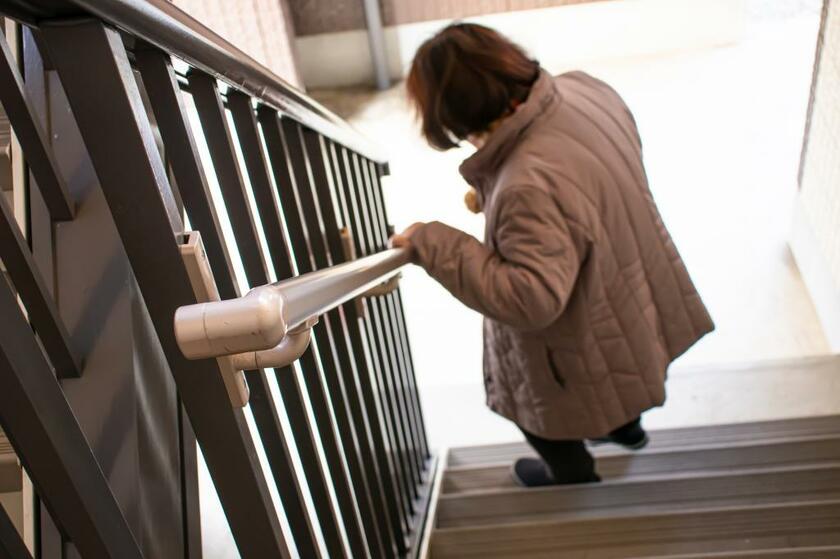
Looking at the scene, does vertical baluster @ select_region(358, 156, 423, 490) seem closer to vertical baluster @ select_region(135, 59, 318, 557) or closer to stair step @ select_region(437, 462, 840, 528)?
stair step @ select_region(437, 462, 840, 528)

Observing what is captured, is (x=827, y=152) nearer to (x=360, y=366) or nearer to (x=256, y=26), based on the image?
(x=360, y=366)

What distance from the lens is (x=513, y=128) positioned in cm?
159

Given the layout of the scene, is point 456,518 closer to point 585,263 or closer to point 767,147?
point 585,263

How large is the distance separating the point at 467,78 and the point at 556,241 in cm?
35

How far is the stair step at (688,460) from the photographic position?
2125mm

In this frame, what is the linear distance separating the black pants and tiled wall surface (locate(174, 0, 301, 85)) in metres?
1.46

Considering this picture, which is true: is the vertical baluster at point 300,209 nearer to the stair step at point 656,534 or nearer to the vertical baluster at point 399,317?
the stair step at point 656,534

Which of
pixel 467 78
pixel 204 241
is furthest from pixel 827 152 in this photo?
pixel 204 241

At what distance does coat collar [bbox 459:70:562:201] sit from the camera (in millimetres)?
1589

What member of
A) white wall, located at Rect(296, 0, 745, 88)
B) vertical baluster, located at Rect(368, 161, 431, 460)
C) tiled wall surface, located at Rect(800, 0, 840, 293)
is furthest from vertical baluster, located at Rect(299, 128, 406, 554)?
white wall, located at Rect(296, 0, 745, 88)

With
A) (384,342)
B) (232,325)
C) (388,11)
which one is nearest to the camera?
(232,325)

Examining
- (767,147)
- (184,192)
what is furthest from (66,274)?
(767,147)

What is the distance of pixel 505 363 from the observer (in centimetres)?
200

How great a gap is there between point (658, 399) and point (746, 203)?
3068 mm
